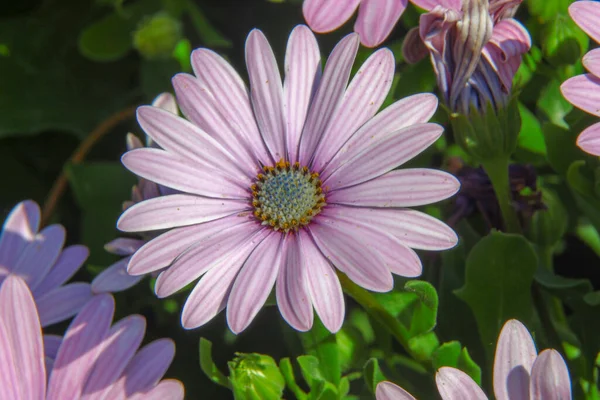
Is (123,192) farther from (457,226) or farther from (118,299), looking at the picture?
(457,226)

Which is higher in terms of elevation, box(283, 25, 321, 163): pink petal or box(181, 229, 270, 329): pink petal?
box(283, 25, 321, 163): pink petal

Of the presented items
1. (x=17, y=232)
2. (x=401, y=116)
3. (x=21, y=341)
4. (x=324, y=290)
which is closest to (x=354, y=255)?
(x=324, y=290)

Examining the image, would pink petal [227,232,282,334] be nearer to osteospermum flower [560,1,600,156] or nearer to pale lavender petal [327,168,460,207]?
pale lavender petal [327,168,460,207]

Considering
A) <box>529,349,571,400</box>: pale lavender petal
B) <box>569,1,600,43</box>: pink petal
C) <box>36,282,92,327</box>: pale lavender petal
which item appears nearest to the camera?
<box>529,349,571,400</box>: pale lavender petal

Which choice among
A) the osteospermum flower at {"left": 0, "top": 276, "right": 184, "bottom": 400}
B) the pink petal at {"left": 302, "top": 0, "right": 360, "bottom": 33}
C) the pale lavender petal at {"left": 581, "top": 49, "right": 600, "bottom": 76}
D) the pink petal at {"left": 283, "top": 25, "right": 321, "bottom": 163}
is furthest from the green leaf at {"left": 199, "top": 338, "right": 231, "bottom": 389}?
the pale lavender petal at {"left": 581, "top": 49, "right": 600, "bottom": 76}

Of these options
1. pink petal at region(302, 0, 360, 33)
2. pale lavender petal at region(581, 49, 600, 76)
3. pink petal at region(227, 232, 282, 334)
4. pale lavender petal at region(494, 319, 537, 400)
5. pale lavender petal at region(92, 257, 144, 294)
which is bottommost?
pale lavender petal at region(494, 319, 537, 400)

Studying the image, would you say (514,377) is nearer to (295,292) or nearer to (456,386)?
(456,386)
